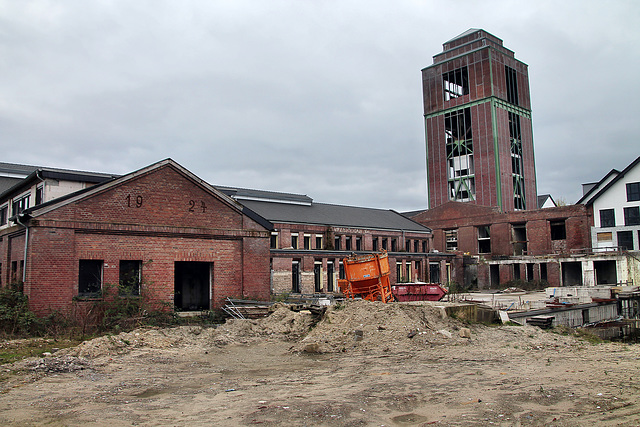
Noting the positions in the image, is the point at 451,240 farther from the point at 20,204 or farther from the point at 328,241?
the point at 20,204

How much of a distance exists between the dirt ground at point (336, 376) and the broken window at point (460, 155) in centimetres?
4590

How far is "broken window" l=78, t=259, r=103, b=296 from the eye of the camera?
1895 cm

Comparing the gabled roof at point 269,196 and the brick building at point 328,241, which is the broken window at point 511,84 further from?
the gabled roof at point 269,196

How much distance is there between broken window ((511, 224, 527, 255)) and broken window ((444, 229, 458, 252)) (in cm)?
653

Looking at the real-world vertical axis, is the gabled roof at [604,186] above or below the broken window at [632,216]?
above

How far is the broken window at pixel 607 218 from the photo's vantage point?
47.6 metres

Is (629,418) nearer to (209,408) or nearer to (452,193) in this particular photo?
(209,408)

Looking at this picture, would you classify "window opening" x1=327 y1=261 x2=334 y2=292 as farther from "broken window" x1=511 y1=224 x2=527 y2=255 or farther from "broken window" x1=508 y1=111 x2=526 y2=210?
"broken window" x1=508 y1=111 x2=526 y2=210

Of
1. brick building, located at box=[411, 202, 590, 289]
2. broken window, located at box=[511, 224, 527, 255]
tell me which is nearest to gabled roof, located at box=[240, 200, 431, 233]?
brick building, located at box=[411, 202, 590, 289]

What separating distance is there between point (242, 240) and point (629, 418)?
56.4 ft

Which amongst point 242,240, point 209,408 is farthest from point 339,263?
point 209,408

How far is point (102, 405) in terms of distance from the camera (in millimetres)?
9500

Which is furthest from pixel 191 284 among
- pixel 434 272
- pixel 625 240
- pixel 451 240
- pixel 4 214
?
pixel 451 240

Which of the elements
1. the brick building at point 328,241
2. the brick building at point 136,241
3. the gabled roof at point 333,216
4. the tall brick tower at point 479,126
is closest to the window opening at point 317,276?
the brick building at point 328,241
